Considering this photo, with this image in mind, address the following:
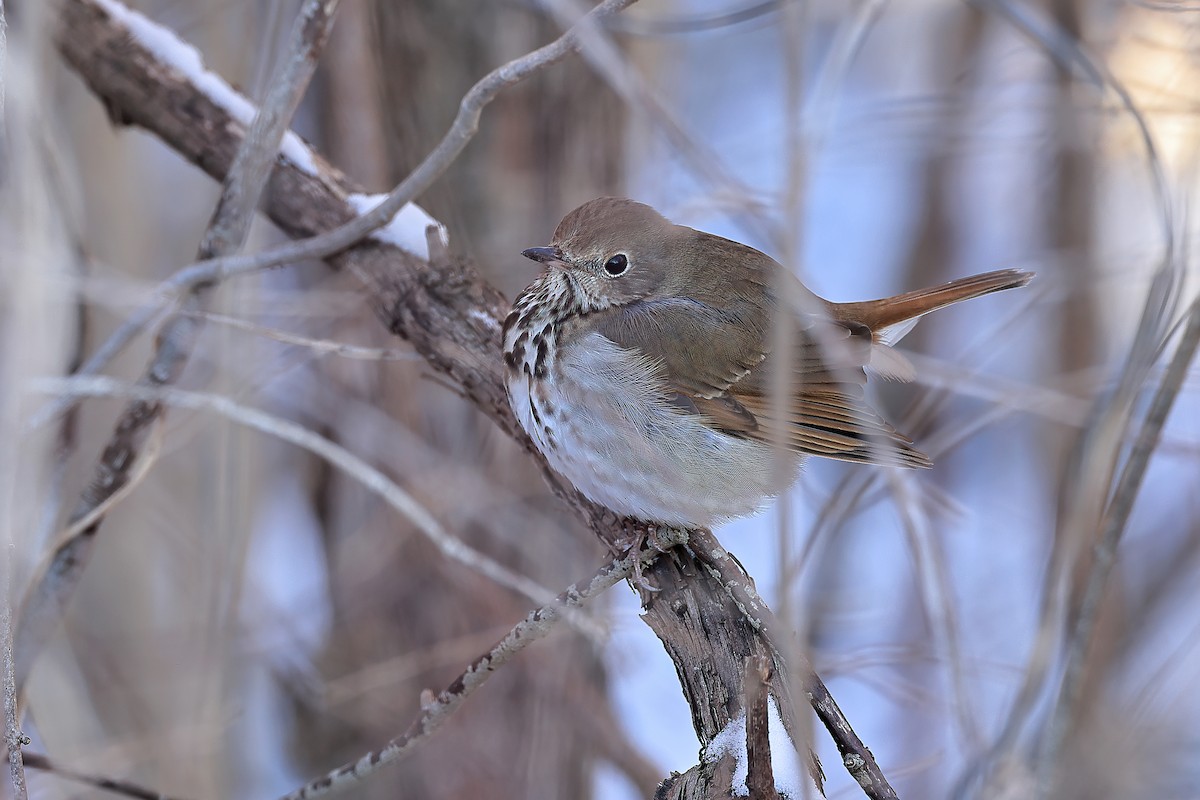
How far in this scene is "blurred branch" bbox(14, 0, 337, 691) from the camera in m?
2.06

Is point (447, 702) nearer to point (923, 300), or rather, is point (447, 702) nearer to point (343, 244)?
point (343, 244)

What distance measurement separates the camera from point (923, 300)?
8.66 feet

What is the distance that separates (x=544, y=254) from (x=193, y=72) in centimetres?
89

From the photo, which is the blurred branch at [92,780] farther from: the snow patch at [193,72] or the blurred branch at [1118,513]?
the blurred branch at [1118,513]

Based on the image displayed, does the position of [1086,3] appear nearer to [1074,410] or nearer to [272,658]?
[1074,410]

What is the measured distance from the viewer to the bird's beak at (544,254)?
247 centimetres

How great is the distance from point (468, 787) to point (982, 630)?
2316 mm

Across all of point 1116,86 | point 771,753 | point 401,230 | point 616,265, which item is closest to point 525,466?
point 616,265

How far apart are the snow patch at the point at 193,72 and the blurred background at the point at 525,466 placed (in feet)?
0.55

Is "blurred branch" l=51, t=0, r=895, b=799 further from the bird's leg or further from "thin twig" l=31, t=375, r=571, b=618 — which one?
"thin twig" l=31, t=375, r=571, b=618

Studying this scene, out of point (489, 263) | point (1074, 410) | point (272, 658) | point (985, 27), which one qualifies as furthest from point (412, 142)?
point (985, 27)

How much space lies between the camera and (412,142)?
327 centimetres

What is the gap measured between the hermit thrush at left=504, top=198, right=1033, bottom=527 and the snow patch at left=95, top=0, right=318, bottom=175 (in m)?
0.58

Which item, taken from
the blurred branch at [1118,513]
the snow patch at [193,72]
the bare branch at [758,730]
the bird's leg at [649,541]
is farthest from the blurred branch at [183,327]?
the blurred branch at [1118,513]
